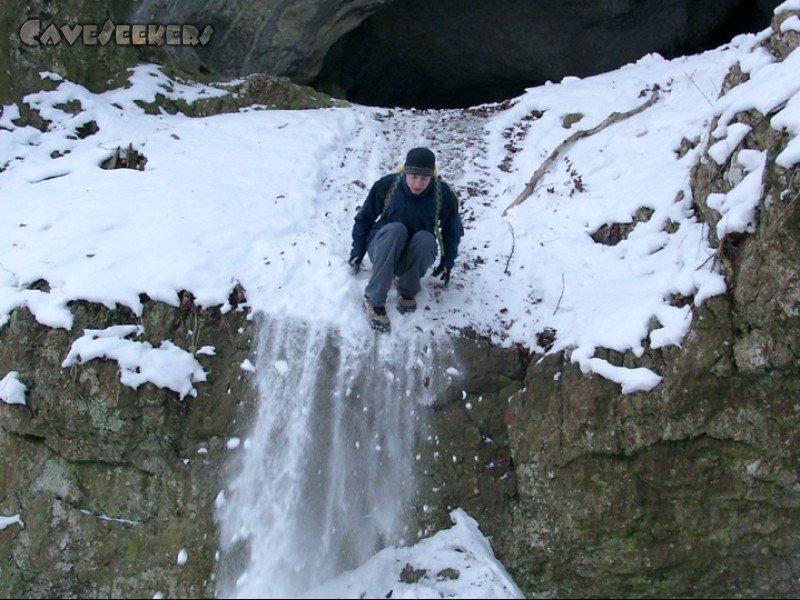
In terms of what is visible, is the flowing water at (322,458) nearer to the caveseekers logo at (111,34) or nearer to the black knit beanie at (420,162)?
the black knit beanie at (420,162)

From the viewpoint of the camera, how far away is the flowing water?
4656 mm

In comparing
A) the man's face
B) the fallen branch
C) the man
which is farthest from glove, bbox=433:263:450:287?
the fallen branch

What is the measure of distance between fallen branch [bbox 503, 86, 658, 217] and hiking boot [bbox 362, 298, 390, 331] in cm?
231

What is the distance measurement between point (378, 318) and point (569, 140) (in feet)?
12.6

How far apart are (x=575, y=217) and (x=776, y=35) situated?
2.26m

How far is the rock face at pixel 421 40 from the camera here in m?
9.89

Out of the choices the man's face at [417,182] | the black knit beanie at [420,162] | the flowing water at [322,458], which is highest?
the black knit beanie at [420,162]

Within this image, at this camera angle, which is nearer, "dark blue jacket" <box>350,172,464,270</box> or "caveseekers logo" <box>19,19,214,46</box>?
"dark blue jacket" <box>350,172,464,270</box>

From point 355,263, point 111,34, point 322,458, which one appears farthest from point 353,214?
point 111,34

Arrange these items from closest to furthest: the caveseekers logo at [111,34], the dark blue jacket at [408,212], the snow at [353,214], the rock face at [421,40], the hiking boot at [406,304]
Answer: the snow at [353,214] < the dark blue jacket at [408,212] < the hiking boot at [406,304] < the caveseekers logo at [111,34] < the rock face at [421,40]

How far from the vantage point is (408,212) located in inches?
210

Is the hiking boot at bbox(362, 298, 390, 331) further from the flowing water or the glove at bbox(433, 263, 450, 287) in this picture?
the glove at bbox(433, 263, 450, 287)

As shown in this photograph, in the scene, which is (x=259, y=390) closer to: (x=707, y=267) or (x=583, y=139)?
(x=707, y=267)

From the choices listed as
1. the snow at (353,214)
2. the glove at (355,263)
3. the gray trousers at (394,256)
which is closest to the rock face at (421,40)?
the snow at (353,214)
